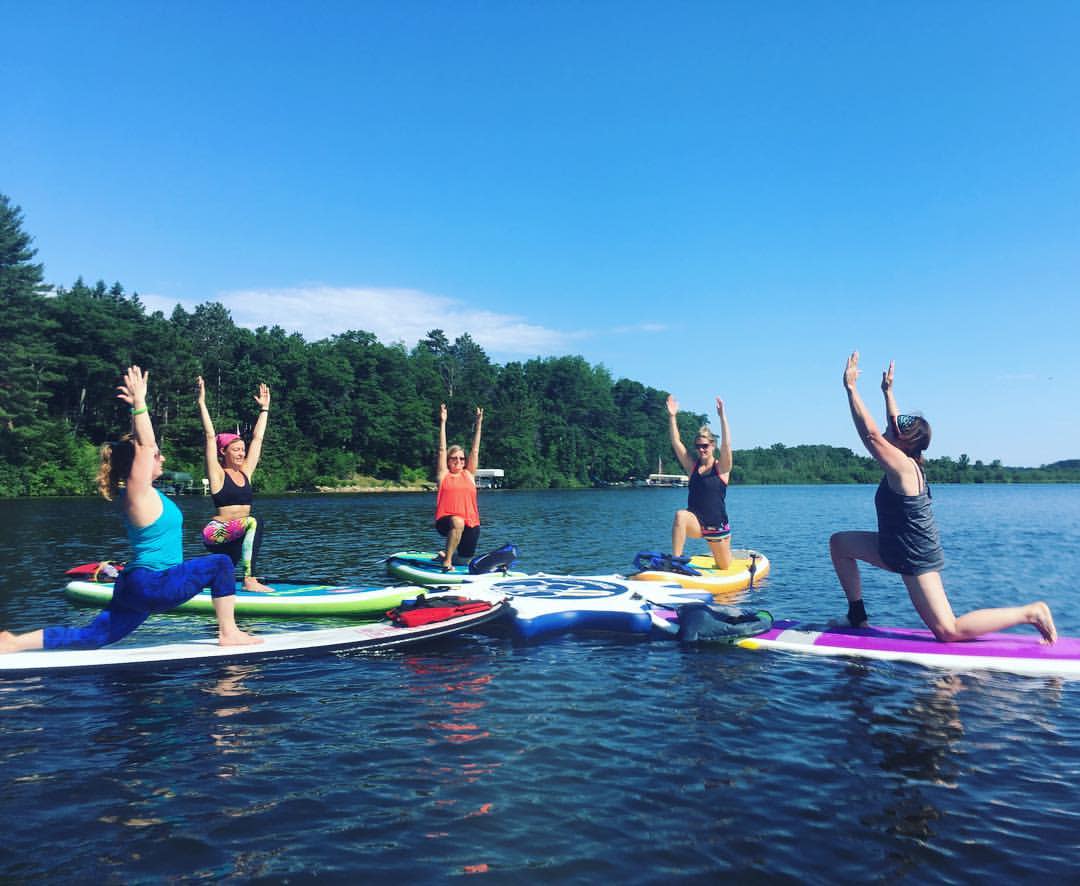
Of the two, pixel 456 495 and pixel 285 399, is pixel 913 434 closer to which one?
Result: pixel 456 495

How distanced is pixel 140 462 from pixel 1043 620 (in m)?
8.84

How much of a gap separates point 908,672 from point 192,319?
102 metres

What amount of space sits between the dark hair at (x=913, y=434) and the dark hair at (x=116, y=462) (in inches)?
286

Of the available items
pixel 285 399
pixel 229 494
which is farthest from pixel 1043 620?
pixel 285 399

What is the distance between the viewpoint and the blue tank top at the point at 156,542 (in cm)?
694

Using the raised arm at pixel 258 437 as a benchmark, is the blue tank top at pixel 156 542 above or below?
below

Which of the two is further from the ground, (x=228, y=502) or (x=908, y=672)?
(x=228, y=502)

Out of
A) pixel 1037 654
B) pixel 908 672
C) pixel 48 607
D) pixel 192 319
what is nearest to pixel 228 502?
pixel 48 607

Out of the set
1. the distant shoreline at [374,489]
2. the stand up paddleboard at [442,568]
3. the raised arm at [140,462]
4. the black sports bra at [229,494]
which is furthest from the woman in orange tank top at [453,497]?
the distant shoreline at [374,489]

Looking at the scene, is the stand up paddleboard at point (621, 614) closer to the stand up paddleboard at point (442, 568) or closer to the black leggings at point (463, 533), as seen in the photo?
the stand up paddleboard at point (442, 568)

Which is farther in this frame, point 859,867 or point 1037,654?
point 1037,654

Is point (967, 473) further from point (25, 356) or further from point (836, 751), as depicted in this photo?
point (836, 751)

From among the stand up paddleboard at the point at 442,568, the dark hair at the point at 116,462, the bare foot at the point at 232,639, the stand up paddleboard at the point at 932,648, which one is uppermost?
the dark hair at the point at 116,462

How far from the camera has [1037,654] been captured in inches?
308
